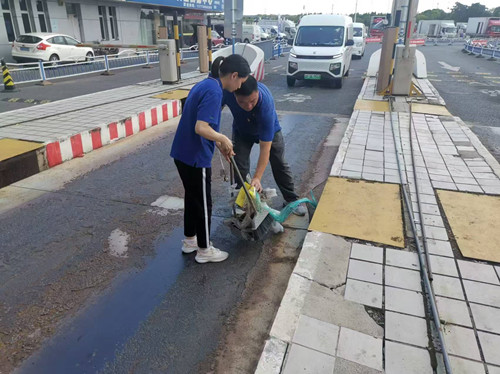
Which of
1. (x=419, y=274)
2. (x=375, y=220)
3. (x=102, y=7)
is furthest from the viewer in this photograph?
(x=102, y=7)

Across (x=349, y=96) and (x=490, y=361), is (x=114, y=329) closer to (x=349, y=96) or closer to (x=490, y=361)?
(x=490, y=361)

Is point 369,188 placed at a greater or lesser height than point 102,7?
lesser

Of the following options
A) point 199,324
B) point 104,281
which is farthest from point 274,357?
point 104,281

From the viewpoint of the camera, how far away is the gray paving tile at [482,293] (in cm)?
272

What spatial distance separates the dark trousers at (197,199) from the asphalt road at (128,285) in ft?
1.02

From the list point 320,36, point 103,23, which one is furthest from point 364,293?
point 103,23

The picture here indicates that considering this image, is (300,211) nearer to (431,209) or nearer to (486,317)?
(431,209)

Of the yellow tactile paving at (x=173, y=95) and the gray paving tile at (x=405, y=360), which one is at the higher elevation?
the yellow tactile paving at (x=173, y=95)

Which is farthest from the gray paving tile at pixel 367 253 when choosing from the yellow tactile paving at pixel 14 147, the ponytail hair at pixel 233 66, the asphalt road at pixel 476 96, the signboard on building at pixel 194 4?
the signboard on building at pixel 194 4

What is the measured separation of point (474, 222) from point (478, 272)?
91 centimetres

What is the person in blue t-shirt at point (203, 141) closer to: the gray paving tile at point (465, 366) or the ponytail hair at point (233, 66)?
the ponytail hair at point (233, 66)

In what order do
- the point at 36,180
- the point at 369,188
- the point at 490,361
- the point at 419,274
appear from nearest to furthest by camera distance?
the point at 490,361
the point at 419,274
the point at 369,188
the point at 36,180

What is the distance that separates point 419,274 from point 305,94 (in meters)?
9.73

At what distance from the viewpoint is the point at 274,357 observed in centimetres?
228
